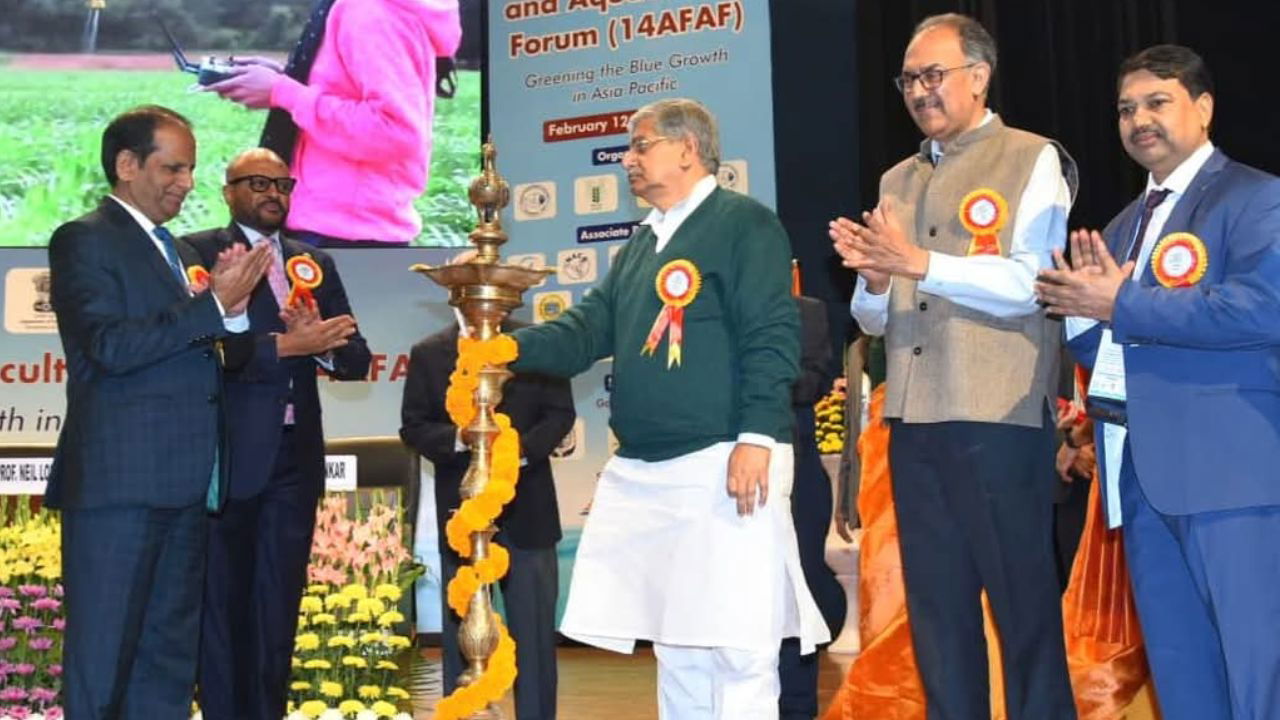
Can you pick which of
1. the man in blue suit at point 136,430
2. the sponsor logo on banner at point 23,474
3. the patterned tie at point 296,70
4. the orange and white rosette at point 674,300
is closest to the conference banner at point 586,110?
the patterned tie at point 296,70

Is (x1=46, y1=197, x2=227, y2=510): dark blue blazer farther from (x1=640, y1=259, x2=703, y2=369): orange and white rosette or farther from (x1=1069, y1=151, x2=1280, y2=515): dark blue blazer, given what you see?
(x1=1069, y1=151, x2=1280, y2=515): dark blue blazer

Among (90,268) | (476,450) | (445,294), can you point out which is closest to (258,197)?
(90,268)

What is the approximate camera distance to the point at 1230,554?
2.55m

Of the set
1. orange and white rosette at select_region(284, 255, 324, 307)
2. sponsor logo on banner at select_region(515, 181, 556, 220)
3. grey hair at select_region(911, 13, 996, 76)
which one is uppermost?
sponsor logo on banner at select_region(515, 181, 556, 220)

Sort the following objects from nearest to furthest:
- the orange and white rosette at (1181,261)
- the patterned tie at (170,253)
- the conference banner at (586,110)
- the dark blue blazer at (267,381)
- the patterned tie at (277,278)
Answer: the orange and white rosette at (1181,261) < the patterned tie at (170,253) < the dark blue blazer at (267,381) < the patterned tie at (277,278) < the conference banner at (586,110)

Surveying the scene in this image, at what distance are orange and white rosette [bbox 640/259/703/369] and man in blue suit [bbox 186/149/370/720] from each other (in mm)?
1110

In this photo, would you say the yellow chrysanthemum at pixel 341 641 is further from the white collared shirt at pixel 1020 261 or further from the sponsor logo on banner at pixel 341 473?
the white collared shirt at pixel 1020 261

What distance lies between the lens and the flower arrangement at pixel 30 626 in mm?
4188

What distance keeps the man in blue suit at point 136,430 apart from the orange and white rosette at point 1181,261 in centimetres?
192

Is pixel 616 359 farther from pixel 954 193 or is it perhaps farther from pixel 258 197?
pixel 258 197

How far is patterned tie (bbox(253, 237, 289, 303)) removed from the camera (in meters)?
4.05

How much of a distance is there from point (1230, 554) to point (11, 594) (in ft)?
11.2

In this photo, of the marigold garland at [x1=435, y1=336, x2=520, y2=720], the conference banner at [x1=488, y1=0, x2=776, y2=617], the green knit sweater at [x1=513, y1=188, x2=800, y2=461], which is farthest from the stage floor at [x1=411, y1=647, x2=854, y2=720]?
the green knit sweater at [x1=513, y1=188, x2=800, y2=461]

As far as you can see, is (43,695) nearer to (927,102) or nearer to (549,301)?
(927,102)
